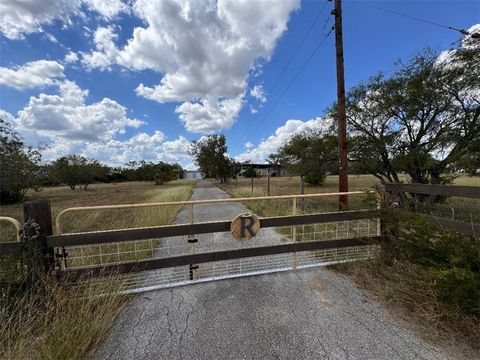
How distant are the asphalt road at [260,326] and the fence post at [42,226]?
1.15 metres

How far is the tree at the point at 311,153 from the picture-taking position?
13594 mm

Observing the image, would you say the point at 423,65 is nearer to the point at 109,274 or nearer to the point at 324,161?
the point at 324,161

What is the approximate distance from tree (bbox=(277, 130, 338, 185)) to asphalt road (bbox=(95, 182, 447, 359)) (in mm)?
10220

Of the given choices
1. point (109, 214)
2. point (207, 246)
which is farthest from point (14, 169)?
point (207, 246)

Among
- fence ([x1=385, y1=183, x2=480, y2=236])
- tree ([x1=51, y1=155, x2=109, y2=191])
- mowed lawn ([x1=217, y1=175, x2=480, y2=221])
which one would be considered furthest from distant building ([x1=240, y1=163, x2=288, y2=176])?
tree ([x1=51, y1=155, x2=109, y2=191])

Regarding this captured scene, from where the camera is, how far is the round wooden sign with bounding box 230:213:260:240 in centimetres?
389

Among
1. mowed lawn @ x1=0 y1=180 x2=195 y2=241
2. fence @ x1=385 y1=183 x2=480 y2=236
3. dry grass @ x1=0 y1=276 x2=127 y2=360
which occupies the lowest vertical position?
mowed lawn @ x1=0 y1=180 x2=195 y2=241

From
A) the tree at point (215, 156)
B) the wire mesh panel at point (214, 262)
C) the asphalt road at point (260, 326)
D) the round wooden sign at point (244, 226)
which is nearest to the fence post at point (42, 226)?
the wire mesh panel at point (214, 262)

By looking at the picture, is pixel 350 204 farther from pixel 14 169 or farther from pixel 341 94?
pixel 14 169

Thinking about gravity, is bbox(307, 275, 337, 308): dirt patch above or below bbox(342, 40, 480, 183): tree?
below

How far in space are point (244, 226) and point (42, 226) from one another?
262 cm

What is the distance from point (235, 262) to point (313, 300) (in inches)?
68.2

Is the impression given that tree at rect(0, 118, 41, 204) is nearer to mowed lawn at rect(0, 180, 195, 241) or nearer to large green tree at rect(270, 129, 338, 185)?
mowed lawn at rect(0, 180, 195, 241)

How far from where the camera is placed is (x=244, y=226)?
3941mm
